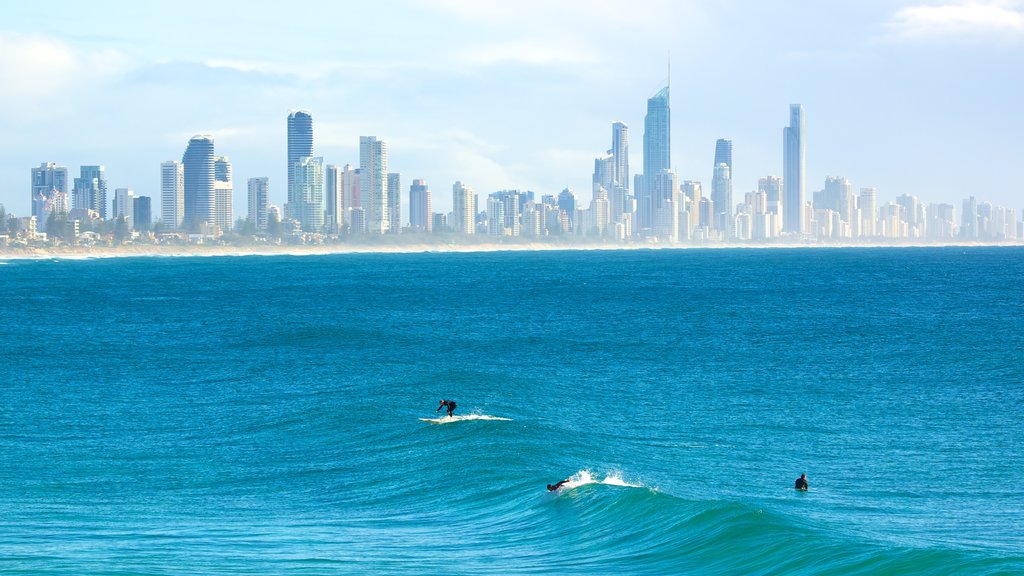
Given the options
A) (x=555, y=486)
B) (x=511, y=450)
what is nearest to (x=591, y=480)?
(x=555, y=486)

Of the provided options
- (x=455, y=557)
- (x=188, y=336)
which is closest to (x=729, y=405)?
(x=455, y=557)

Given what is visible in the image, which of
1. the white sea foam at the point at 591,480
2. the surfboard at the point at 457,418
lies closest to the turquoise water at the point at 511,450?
the white sea foam at the point at 591,480

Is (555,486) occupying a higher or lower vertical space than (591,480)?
higher

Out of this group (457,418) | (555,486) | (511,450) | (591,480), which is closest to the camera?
(555,486)

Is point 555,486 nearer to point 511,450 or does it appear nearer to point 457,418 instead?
point 511,450

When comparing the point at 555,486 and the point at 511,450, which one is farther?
the point at 511,450

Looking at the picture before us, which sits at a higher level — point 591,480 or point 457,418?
point 457,418

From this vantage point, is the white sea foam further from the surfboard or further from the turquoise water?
the surfboard

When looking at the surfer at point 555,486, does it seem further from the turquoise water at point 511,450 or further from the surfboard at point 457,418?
the surfboard at point 457,418

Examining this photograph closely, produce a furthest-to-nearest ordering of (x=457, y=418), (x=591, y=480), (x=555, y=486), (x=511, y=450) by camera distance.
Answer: (x=457, y=418)
(x=511, y=450)
(x=591, y=480)
(x=555, y=486)
